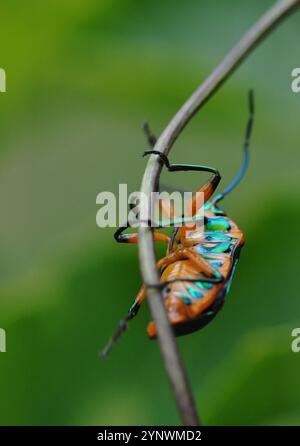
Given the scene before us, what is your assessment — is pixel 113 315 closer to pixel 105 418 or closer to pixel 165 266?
pixel 105 418

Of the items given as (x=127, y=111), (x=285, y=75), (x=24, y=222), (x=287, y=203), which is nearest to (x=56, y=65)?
(x=127, y=111)

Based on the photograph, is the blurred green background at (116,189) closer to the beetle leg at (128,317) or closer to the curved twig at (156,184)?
the beetle leg at (128,317)

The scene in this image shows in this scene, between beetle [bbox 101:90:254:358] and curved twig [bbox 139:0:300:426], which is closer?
curved twig [bbox 139:0:300:426]

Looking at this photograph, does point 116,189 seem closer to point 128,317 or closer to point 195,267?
point 195,267
